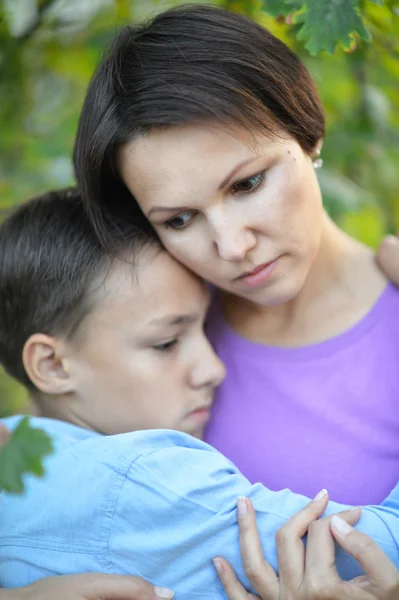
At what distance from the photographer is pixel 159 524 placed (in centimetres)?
153

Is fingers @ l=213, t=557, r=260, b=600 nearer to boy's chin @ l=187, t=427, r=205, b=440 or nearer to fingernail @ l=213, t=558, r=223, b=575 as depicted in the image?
fingernail @ l=213, t=558, r=223, b=575

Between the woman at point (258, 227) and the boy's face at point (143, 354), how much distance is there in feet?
0.29

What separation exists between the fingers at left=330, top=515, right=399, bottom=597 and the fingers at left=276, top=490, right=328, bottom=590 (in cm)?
5

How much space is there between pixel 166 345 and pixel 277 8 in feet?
2.68

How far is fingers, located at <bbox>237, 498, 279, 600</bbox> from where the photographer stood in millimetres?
1478

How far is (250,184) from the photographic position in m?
1.68

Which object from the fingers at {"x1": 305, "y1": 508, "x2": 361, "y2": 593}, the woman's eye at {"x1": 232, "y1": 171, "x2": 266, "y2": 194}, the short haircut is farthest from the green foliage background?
the fingers at {"x1": 305, "y1": 508, "x2": 361, "y2": 593}

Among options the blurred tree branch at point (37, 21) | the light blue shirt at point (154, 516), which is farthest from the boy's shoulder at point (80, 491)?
the blurred tree branch at point (37, 21)

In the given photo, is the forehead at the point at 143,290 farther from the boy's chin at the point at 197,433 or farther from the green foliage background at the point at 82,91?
the green foliage background at the point at 82,91

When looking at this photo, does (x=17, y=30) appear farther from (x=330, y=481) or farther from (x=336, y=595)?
(x=336, y=595)

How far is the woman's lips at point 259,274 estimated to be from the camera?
1.76 metres

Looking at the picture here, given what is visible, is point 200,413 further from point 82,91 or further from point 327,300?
point 82,91

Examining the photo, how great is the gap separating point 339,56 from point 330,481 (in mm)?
1719

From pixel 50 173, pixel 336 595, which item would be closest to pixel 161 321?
pixel 336 595
